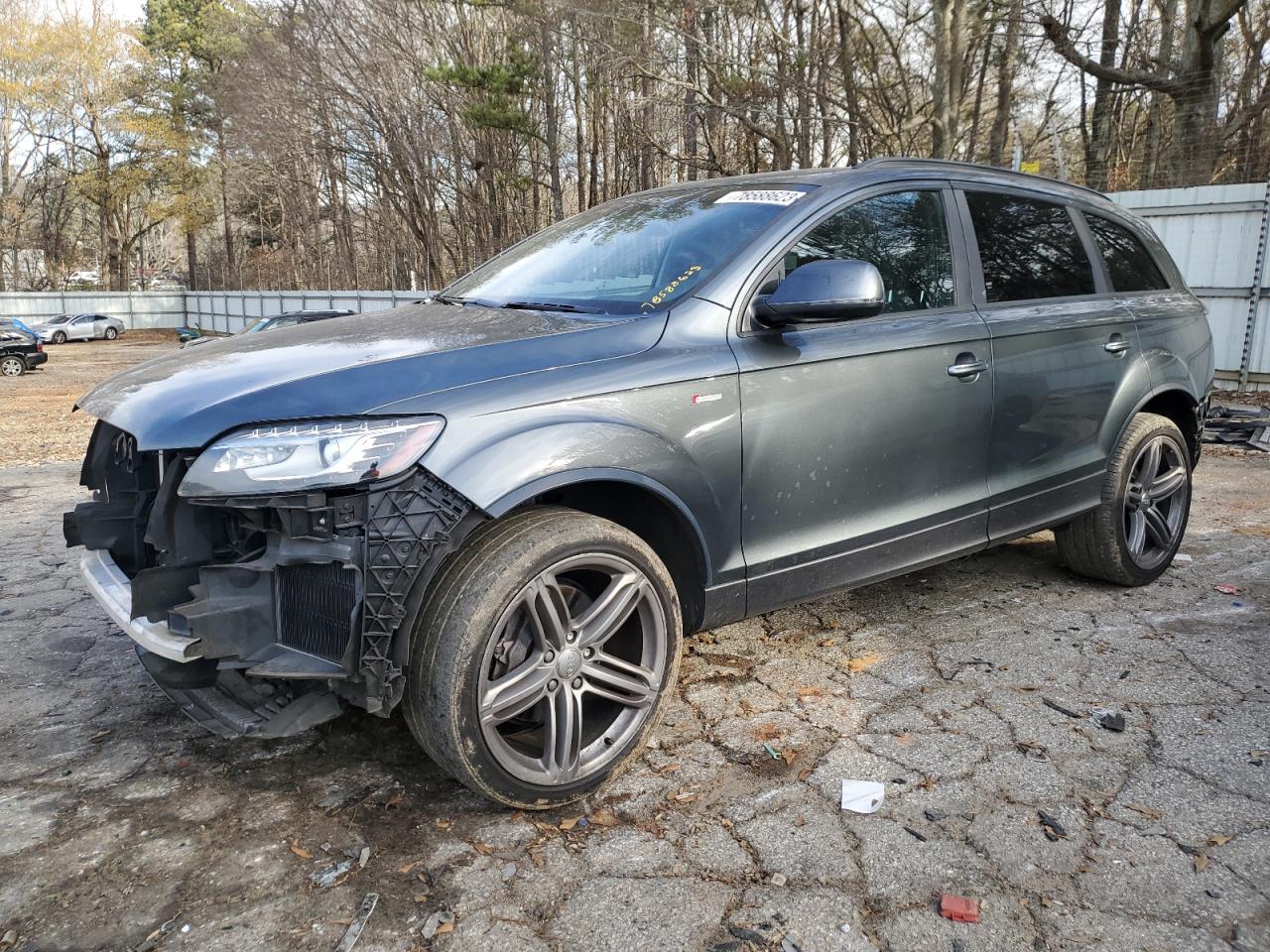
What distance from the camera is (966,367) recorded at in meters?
3.32

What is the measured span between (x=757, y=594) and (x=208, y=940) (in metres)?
1.72

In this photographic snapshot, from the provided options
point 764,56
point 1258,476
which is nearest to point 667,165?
point 764,56

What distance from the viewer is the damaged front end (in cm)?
214

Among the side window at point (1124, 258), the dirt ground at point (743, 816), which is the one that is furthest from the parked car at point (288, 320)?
the side window at point (1124, 258)

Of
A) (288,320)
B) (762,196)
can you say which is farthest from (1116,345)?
(288,320)

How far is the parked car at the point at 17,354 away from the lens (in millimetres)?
20156

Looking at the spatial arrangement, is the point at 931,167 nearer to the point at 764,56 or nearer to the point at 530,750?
the point at 530,750

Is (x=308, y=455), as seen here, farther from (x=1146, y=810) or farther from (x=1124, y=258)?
(x=1124, y=258)

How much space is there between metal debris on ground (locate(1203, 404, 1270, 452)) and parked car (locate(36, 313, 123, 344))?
125 feet

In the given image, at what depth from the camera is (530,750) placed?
2541 millimetres

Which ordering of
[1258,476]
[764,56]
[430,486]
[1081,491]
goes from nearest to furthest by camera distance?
[430,486] < [1081,491] < [1258,476] < [764,56]

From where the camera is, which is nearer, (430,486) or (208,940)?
(208,940)

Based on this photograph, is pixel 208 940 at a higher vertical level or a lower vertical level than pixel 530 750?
lower

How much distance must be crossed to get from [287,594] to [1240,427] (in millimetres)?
8936
